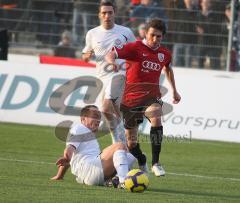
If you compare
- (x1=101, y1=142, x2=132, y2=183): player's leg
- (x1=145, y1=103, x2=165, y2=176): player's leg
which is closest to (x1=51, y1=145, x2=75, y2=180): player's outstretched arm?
(x1=101, y1=142, x2=132, y2=183): player's leg

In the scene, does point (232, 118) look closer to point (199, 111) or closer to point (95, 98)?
point (199, 111)

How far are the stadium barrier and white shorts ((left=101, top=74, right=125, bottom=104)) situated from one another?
3.83 meters

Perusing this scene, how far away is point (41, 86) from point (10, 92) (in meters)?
0.70

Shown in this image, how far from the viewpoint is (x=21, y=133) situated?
17.7m

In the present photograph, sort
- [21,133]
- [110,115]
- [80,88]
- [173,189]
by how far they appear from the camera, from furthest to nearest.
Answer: [80,88] < [21,133] < [110,115] < [173,189]

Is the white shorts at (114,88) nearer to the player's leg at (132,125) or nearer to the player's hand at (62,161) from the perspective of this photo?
the player's leg at (132,125)

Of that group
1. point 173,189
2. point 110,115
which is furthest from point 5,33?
point 173,189

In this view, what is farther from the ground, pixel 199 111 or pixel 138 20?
pixel 138 20

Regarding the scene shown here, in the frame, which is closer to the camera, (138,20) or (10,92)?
(10,92)

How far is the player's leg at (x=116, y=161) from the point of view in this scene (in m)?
10.3

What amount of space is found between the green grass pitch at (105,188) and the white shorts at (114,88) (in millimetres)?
1356

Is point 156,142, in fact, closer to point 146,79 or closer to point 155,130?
point 155,130

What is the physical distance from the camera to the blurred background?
20609 mm

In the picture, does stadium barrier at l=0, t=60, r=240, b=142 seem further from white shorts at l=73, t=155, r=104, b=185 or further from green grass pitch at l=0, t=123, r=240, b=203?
white shorts at l=73, t=155, r=104, b=185
